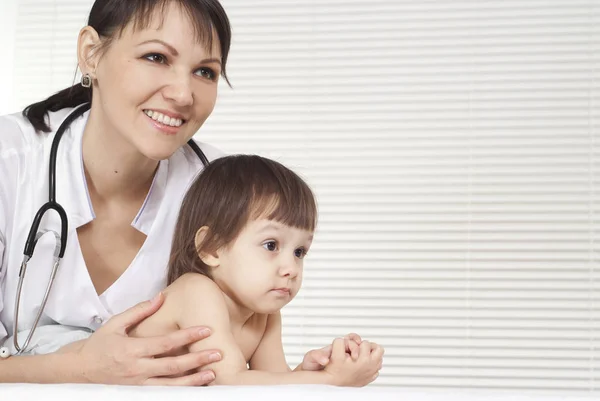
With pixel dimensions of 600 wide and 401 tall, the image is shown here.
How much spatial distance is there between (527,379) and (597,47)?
1.46 m

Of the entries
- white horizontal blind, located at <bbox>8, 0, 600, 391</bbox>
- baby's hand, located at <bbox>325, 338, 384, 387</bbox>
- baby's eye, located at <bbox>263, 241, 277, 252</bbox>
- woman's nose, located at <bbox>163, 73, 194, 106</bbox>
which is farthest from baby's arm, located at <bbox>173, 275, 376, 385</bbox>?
white horizontal blind, located at <bbox>8, 0, 600, 391</bbox>

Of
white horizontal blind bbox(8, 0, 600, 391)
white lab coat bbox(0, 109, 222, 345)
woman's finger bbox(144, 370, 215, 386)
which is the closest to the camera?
woman's finger bbox(144, 370, 215, 386)

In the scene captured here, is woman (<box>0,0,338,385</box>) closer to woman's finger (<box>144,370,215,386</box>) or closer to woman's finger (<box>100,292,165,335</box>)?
woman's finger (<box>100,292,165,335</box>)

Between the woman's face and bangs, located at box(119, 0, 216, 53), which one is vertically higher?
bangs, located at box(119, 0, 216, 53)

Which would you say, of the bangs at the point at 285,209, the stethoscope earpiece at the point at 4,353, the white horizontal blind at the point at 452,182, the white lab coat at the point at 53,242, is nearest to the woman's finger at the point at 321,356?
the bangs at the point at 285,209

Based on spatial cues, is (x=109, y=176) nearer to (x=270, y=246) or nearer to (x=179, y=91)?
(x=179, y=91)

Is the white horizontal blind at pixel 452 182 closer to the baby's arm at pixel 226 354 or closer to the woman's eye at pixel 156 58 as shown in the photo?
the woman's eye at pixel 156 58

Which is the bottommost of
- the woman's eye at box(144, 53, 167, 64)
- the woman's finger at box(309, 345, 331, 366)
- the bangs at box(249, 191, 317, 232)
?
the woman's finger at box(309, 345, 331, 366)

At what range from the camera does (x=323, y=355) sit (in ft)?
4.14

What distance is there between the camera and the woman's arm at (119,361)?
124 cm

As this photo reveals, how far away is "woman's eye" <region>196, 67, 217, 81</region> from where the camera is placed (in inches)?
59.9

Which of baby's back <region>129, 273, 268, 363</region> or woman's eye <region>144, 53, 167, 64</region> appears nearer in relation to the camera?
baby's back <region>129, 273, 268, 363</region>

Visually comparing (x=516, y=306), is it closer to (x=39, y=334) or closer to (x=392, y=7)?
(x=392, y=7)

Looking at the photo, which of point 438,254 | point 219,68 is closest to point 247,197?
point 219,68
